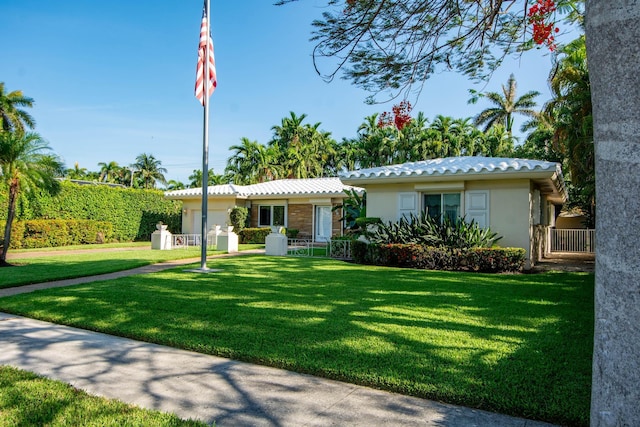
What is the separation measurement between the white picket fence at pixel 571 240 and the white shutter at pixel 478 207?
10.9 metres

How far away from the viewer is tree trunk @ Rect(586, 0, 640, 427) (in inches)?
79.5

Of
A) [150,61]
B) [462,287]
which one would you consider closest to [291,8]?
[462,287]

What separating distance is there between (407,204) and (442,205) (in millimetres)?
1223

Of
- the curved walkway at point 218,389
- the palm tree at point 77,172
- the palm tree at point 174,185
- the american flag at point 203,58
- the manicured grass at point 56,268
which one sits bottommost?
the curved walkway at point 218,389

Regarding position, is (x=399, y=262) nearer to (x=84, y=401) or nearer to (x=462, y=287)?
(x=462, y=287)

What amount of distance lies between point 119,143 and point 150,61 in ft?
58.6

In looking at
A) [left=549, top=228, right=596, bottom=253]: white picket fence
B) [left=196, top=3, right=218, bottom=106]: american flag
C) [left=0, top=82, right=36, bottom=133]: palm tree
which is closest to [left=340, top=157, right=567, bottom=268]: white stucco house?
[left=196, top=3, right=218, bottom=106]: american flag

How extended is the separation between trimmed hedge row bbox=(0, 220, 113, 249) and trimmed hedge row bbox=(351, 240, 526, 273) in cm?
1690

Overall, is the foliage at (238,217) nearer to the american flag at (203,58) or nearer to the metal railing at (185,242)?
the metal railing at (185,242)

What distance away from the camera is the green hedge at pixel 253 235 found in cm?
2517

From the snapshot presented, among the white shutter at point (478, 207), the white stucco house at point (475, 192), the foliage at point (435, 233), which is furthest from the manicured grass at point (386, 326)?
the white shutter at point (478, 207)

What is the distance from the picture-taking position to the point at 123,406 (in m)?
3.31

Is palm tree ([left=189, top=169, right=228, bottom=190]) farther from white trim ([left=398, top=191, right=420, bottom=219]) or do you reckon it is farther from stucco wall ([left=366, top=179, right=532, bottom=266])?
stucco wall ([left=366, top=179, right=532, bottom=266])

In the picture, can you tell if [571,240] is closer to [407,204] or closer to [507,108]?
[407,204]
